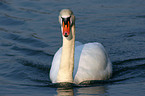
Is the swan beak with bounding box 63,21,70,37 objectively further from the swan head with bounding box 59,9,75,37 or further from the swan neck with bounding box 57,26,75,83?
the swan neck with bounding box 57,26,75,83

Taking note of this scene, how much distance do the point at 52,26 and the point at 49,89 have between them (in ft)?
19.4

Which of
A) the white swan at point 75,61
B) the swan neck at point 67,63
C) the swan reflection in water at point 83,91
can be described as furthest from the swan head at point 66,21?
the swan reflection in water at point 83,91

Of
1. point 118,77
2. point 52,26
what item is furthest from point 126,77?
point 52,26

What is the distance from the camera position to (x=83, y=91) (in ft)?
25.2

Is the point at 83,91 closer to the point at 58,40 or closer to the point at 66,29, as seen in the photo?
the point at 66,29

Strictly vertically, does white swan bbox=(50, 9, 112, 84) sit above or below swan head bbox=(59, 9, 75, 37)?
below

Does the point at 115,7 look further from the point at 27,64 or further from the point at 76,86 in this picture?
the point at 76,86

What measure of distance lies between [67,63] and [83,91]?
2.36ft

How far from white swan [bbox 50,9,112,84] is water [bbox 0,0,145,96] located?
0.24m

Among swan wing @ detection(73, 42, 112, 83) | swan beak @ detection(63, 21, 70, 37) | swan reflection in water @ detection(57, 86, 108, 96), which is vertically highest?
A: swan beak @ detection(63, 21, 70, 37)

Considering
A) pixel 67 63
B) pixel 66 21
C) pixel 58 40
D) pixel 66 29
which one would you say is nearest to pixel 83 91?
pixel 67 63

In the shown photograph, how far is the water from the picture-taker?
804 centimetres

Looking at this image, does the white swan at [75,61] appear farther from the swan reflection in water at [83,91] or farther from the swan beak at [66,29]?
the swan reflection in water at [83,91]

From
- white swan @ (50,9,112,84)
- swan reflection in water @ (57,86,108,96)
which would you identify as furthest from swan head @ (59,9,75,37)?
swan reflection in water @ (57,86,108,96)
